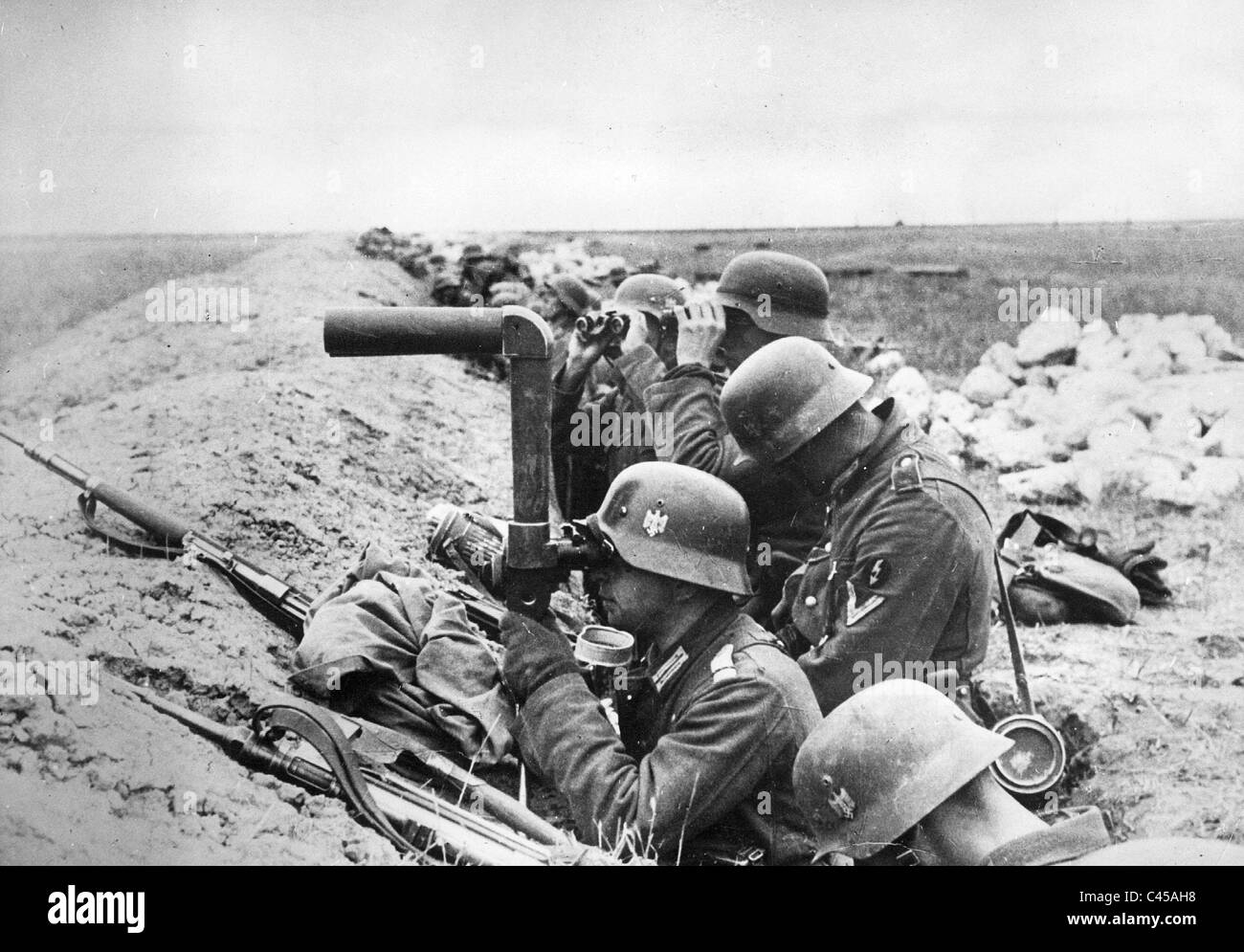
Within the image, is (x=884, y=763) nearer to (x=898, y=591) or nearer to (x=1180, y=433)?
(x=898, y=591)

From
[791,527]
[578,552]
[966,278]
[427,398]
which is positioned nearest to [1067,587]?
[791,527]

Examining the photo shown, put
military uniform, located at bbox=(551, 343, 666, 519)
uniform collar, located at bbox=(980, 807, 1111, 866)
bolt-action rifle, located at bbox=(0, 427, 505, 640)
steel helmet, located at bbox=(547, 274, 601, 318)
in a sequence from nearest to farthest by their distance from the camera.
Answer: uniform collar, located at bbox=(980, 807, 1111, 866), bolt-action rifle, located at bbox=(0, 427, 505, 640), military uniform, located at bbox=(551, 343, 666, 519), steel helmet, located at bbox=(547, 274, 601, 318)

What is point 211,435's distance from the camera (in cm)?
532

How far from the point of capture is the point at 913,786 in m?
2.56

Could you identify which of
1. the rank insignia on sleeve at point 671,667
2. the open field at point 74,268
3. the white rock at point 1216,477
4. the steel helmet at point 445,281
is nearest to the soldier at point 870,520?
the rank insignia on sleeve at point 671,667

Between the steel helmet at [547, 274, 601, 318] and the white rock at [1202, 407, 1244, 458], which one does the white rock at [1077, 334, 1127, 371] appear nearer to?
the white rock at [1202, 407, 1244, 458]

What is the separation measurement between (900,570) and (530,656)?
49.1 inches

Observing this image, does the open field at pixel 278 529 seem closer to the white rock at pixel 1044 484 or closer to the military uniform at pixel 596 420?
the white rock at pixel 1044 484

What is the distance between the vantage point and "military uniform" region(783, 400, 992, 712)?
11.9ft

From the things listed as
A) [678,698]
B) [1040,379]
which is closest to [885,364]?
[1040,379]

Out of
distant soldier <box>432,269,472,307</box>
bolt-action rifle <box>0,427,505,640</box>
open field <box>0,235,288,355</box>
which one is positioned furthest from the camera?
distant soldier <box>432,269,472,307</box>

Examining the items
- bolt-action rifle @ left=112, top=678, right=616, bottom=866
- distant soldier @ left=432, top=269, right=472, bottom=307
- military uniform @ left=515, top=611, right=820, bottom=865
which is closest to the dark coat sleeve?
military uniform @ left=515, top=611, right=820, bottom=865

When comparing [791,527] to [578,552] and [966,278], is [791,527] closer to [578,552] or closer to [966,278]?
[578,552]

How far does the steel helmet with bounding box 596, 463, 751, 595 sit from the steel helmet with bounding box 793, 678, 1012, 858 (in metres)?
0.66
